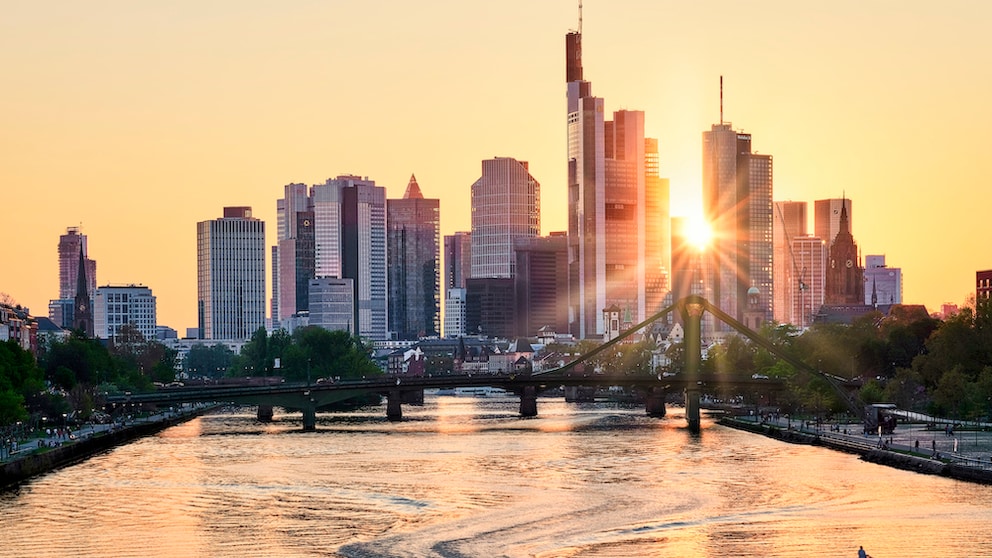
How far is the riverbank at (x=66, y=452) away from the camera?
105m

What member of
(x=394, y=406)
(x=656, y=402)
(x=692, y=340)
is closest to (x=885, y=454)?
(x=656, y=402)

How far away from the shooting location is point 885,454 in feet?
363

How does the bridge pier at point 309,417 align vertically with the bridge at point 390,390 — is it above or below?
below

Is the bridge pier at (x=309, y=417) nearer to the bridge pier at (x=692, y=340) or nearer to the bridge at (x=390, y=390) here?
the bridge at (x=390, y=390)

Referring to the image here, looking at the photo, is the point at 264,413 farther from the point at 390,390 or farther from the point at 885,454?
the point at 885,454

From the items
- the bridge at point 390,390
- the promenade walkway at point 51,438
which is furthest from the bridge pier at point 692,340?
the promenade walkway at point 51,438

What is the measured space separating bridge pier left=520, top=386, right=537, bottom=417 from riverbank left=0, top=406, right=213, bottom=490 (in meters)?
37.1

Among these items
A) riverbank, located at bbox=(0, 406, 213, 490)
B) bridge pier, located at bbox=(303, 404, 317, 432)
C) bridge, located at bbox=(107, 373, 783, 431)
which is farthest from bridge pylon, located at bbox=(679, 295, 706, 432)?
riverbank, located at bbox=(0, 406, 213, 490)

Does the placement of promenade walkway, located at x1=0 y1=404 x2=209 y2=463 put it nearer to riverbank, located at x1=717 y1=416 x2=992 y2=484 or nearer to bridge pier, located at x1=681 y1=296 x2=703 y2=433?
bridge pier, located at x1=681 y1=296 x2=703 y2=433

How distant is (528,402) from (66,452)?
72376 millimetres

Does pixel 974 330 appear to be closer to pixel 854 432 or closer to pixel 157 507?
pixel 854 432

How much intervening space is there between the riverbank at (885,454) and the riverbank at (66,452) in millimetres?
50680

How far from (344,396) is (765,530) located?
302 ft

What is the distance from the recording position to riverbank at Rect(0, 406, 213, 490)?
343 feet
